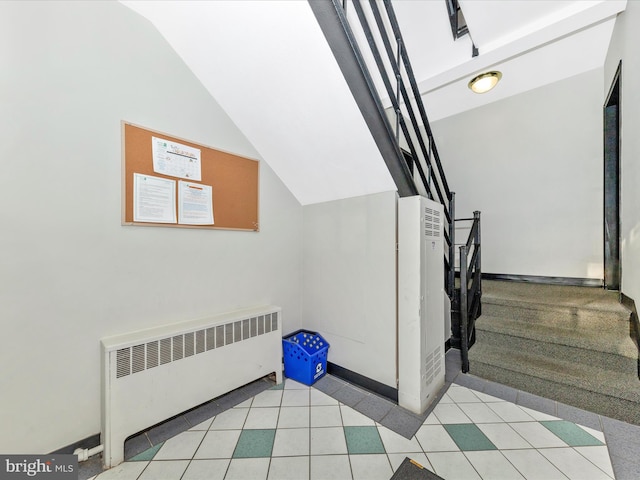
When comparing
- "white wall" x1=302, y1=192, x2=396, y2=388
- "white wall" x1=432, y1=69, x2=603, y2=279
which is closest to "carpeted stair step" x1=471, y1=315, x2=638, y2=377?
"white wall" x1=302, y1=192, x2=396, y2=388

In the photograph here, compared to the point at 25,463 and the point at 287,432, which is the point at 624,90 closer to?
the point at 287,432

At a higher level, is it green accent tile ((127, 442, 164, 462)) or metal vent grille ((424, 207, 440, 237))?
metal vent grille ((424, 207, 440, 237))

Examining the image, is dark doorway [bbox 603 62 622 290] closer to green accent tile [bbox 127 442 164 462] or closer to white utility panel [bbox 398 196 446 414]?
white utility panel [bbox 398 196 446 414]

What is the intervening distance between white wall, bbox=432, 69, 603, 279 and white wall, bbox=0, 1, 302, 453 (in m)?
3.49

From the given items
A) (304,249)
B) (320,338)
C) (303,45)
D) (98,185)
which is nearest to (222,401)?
(320,338)

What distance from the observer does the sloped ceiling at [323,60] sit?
1467mm

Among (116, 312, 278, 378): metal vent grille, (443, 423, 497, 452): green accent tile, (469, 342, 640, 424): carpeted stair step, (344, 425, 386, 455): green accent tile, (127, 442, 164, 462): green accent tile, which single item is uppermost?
(116, 312, 278, 378): metal vent grille

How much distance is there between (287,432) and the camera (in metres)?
1.60

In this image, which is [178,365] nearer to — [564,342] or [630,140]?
[564,342]

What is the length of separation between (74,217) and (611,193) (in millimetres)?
4581

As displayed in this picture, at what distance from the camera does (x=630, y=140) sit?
200 cm

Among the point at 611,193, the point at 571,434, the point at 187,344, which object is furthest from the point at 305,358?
the point at 611,193

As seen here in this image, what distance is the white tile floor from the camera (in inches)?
51.6

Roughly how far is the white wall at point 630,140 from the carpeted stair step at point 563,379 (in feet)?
1.96
